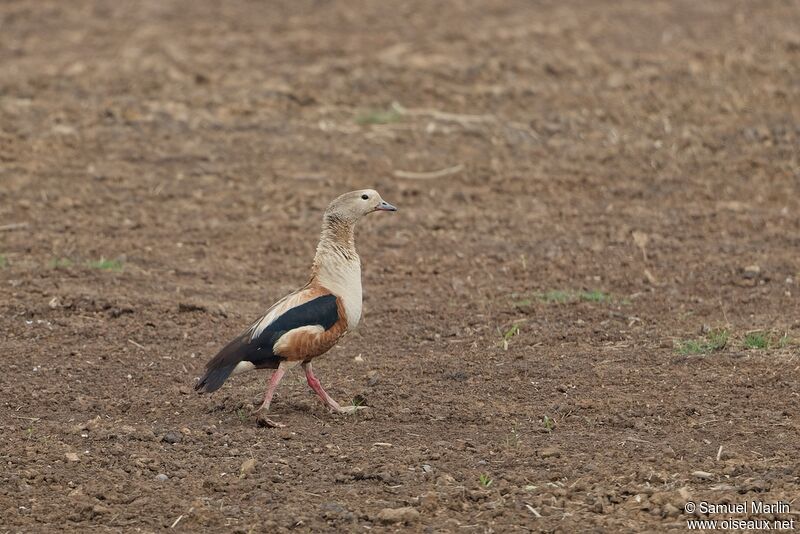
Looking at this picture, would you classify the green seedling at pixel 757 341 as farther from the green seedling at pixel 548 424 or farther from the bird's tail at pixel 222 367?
the bird's tail at pixel 222 367

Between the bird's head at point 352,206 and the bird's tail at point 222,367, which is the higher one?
the bird's head at point 352,206

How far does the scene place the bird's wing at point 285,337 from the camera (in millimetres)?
7332

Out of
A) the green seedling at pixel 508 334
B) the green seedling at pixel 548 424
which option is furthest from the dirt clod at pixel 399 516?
the green seedling at pixel 508 334

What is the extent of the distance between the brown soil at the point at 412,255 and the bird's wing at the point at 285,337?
1.30ft

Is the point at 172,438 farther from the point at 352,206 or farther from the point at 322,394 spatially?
the point at 352,206

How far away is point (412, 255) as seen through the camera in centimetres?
1131

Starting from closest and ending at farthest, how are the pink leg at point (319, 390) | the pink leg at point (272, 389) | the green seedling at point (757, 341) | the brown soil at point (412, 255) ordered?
1. the brown soil at point (412, 255)
2. the pink leg at point (272, 389)
3. the pink leg at point (319, 390)
4. the green seedling at point (757, 341)

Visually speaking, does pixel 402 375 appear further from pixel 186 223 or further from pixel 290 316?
pixel 186 223

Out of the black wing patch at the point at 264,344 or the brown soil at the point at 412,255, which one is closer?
the brown soil at the point at 412,255

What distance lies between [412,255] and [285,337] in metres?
4.07

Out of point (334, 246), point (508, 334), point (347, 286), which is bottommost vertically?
point (508, 334)

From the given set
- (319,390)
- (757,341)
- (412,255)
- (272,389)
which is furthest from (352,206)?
(412,255)

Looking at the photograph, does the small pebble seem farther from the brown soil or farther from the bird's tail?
the bird's tail

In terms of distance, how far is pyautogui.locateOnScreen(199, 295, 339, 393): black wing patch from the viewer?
731cm
